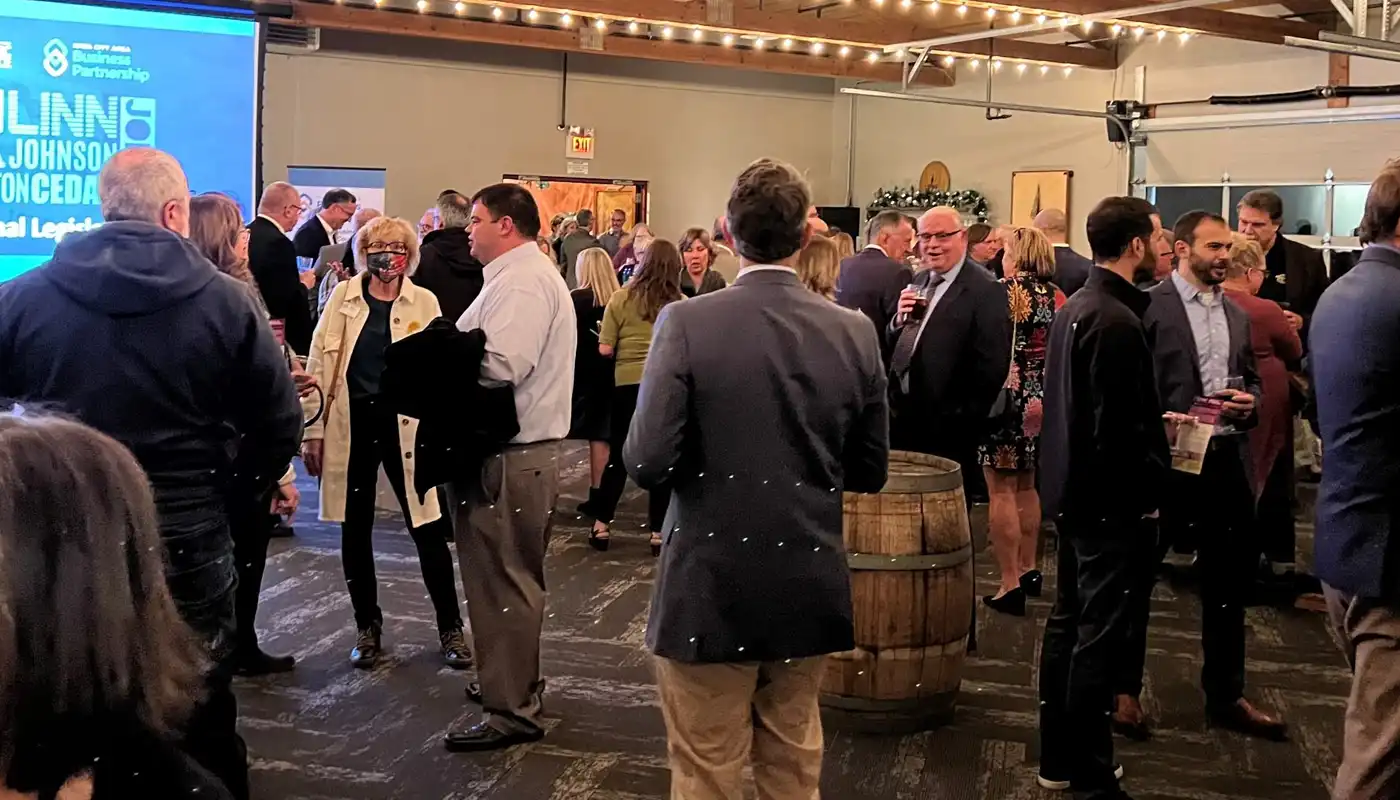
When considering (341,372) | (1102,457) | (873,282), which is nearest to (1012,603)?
(873,282)

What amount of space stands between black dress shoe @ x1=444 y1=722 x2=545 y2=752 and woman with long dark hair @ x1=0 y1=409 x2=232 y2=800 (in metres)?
2.44

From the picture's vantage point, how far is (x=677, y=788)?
239 cm

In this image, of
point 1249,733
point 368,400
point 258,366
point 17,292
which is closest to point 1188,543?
point 1249,733

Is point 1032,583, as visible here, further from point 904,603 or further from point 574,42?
point 574,42

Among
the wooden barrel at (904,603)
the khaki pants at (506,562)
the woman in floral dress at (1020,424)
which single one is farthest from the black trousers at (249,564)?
the woman in floral dress at (1020,424)

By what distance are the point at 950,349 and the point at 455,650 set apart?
2.00 meters

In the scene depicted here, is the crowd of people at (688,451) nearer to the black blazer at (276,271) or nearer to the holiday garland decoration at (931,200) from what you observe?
the black blazer at (276,271)

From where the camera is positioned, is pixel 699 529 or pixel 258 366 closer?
pixel 699 529

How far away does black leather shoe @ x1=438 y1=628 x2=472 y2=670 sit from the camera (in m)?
4.32

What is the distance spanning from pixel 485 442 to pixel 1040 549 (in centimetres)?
372

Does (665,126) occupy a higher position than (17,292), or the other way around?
(665,126)

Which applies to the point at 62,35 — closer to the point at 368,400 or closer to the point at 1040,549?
the point at 368,400

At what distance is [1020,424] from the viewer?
16.5 feet

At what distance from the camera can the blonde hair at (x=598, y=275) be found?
21.9 feet
